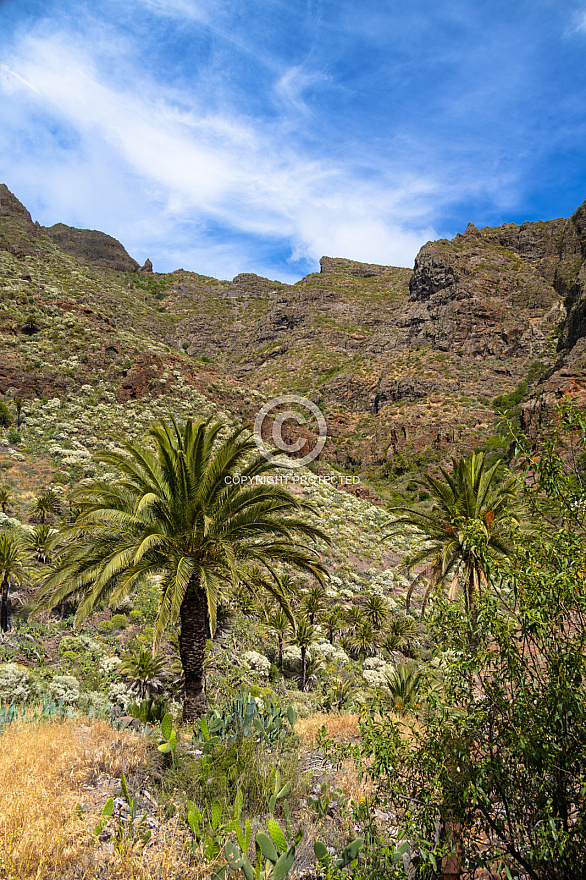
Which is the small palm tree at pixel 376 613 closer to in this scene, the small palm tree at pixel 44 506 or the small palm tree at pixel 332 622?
the small palm tree at pixel 332 622

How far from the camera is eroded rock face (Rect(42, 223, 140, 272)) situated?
324ft

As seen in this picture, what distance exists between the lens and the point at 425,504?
44.1 metres

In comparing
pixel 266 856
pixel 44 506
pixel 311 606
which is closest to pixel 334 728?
pixel 266 856

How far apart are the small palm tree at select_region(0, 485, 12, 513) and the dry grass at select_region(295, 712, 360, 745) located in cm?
1634

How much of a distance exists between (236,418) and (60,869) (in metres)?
36.0

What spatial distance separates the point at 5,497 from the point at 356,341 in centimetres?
7317

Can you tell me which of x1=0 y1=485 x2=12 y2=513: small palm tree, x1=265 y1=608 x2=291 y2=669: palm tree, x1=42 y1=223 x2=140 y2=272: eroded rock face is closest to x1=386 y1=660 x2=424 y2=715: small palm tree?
x1=265 y1=608 x2=291 y2=669: palm tree

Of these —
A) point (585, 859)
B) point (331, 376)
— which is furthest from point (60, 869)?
point (331, 376)

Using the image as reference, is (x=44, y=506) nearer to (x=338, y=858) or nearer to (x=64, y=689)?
(x=64, y=689)

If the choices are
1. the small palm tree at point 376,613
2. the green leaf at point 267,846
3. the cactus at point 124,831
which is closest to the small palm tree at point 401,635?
the small palm tree at point 376,613

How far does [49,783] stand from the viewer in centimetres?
430

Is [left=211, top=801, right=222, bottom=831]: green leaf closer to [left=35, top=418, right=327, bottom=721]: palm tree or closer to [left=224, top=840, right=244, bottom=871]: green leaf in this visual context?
[left=224, top=840, right=244, bottom=871]: green leaf

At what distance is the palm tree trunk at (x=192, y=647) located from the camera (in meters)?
8.20

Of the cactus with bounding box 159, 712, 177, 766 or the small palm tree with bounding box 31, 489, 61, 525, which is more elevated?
the cactus with bounding box 159, 712, 177, 766
